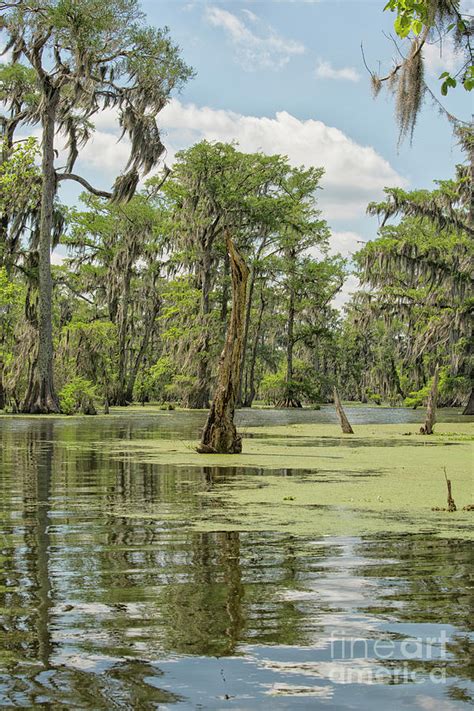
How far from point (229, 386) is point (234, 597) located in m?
8.48

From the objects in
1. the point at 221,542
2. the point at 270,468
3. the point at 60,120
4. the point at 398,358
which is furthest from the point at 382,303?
the point at 221,542

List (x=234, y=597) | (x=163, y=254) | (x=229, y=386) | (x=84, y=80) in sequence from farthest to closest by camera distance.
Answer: (x=163, y=254) < (x=84, y=80) < (x=229, y=386) < (x=234, y=597)

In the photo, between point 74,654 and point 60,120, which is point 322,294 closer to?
point 60,120

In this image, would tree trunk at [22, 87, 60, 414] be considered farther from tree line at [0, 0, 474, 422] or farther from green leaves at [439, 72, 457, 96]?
green leaves at [439, 72, 457, 96]

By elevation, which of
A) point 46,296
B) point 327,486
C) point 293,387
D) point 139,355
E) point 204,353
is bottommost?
point 327,486

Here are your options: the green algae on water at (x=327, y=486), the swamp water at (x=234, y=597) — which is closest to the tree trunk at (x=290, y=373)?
the green algae on water at (x=327, y=486)

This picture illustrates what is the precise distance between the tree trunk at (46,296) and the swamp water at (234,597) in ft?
59.5

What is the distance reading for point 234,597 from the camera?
324cm

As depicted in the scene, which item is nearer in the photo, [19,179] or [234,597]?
[234,597]

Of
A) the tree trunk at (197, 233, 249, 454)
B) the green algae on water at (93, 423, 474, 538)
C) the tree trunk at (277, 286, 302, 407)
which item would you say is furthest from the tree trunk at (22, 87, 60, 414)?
the tree trunk at (277, 286, 302, 407)

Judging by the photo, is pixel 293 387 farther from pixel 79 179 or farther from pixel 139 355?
A: pixel 79 179

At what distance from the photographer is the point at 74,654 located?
2479mm

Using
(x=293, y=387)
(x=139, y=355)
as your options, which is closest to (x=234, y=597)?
(x=293, y=387)

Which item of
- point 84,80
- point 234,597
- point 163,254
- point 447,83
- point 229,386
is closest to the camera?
point 234,597
